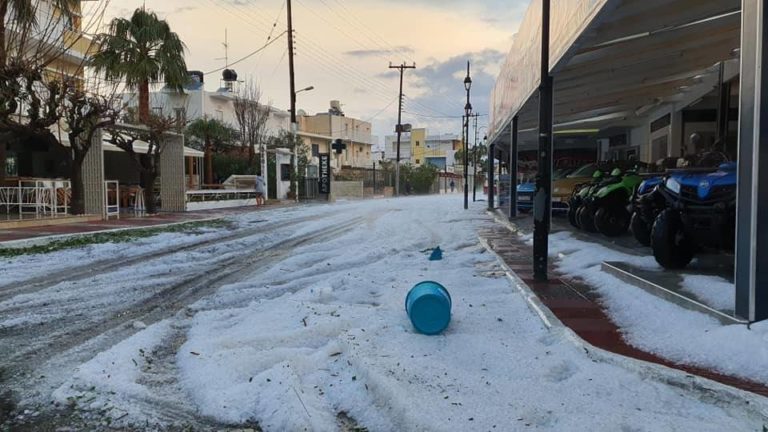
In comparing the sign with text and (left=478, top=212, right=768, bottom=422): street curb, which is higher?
the sign with text

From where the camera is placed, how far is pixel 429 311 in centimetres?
474

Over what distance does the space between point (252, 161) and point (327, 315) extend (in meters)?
28.5

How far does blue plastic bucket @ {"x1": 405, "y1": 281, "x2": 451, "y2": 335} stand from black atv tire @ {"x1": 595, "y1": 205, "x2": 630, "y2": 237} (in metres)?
6.12

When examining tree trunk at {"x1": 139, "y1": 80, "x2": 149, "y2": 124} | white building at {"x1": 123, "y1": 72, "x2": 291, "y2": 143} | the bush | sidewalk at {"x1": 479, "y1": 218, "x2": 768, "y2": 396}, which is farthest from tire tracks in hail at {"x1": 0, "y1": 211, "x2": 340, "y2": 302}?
the bush

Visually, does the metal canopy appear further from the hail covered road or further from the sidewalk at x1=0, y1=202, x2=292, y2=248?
the sidewalk at x1=0, y1=202, x2=292, y2=248

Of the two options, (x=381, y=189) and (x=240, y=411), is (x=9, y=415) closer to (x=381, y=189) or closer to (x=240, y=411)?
(x=240, y=411)

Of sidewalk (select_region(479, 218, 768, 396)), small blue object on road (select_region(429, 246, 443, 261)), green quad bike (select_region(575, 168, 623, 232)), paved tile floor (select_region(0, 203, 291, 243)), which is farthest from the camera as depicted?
paved tile floor (select_region(0, 203, 291, 243))

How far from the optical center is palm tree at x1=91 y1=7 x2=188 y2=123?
2103cm

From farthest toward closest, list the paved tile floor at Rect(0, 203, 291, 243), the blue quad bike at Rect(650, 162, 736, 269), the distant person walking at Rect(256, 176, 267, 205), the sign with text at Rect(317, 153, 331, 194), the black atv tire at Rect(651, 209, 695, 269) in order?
the sign with text at Rect(317, 153, 331, 194), the distant person walking at Rect(256, 176, 267, 205), the paved tile floor at Rect(0, 203, 291, 243), the black atv tire at Rect(651, 209, 695, 269), the blue quad bike at Rect(650, 162, 736, 269)

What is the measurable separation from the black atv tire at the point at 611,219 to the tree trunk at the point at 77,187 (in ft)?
43.7

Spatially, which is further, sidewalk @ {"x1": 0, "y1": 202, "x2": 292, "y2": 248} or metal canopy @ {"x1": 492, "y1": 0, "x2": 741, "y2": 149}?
sidewalk @ {"x1": 0, "y1": 202, "x2": 292, "y2": 248}

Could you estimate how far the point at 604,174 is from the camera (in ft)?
37.8

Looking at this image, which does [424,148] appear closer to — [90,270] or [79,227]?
[79,227]

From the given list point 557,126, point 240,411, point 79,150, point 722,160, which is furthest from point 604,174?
point 79,150
